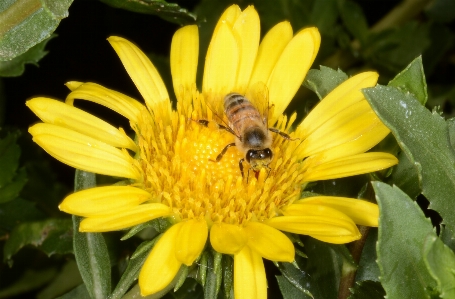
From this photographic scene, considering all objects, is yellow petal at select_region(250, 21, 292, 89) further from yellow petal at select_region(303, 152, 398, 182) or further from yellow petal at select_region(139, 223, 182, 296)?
yellow petal at select_region(139, 223, 182, 296)

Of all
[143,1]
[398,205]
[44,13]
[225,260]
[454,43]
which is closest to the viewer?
[398,205]

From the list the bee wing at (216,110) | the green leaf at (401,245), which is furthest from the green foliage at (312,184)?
the bee wing at (216,110)

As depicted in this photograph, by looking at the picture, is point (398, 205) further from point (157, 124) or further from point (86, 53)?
point (86, 53)

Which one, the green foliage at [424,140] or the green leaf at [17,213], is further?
the green leaf at [17,213]

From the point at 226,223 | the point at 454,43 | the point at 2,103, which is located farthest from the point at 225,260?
the point at 454,43

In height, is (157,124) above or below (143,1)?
below

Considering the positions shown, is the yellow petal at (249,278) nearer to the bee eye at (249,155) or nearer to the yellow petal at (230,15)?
the bee eye at (249,155)

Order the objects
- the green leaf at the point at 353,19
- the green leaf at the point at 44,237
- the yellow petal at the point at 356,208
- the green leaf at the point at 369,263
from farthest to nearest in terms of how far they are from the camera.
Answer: the green leaf at the point at 353,19 → the green leaf at the point at 44,237 → the green leaf at the point at 369,263 → the yellow petal at the point at 356,208

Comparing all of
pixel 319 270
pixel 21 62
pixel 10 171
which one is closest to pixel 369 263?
pixel 319 270
